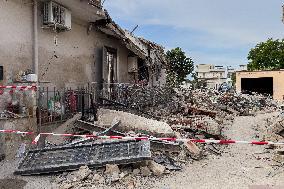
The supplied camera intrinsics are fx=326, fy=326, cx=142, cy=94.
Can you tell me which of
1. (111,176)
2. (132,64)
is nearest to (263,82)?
(132,64)

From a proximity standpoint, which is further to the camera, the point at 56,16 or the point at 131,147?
the point at 56,16

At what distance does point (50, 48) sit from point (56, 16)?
1.02m

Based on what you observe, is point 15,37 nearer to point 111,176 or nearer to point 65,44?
point 65,44

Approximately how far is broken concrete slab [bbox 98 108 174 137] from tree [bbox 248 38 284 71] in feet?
144

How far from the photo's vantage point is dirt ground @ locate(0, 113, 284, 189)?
6.08 m

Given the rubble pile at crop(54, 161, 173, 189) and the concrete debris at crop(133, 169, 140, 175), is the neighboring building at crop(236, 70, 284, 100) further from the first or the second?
the concrete debris at crop(133, 169, 140, 175)

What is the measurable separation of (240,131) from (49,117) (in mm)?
7627

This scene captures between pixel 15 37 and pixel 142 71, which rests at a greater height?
pixel 15 37

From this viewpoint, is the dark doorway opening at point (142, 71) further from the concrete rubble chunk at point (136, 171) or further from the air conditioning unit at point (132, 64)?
the concrete rubble chunk at point (136, 171)

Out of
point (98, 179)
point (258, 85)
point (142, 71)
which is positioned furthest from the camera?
point (258, 85)

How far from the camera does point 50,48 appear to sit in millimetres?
10391

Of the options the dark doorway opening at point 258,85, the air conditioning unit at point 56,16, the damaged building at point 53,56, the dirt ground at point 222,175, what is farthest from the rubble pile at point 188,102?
the dark doorway opening at point 258,85

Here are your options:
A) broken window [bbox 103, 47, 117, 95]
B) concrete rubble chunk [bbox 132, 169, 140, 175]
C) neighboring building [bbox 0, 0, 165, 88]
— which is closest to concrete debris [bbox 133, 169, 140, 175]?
concrete rubble chunk [bbox 132, 169, 140, 175]

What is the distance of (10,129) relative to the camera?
23.7ft
